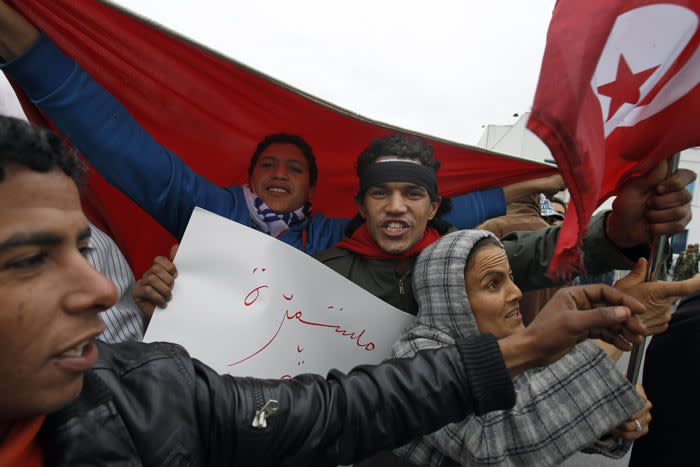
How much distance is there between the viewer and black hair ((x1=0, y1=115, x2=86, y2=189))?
2.01ft

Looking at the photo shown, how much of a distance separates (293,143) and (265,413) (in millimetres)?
1595

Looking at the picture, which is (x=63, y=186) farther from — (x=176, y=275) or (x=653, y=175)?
(x=653, y=175)

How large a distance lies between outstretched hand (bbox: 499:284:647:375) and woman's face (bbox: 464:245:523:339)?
354 mm

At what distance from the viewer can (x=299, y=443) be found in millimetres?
925

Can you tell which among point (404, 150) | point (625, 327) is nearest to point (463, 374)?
point (625, 327)

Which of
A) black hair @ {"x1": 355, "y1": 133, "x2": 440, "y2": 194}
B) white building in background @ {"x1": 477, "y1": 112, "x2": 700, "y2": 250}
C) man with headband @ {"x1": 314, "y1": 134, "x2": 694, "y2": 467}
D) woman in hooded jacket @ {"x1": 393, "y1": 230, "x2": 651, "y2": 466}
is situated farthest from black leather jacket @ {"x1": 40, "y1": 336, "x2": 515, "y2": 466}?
white building in background @ {"x1": 477, "y1": 112, "x2": 700, "y2": 250}

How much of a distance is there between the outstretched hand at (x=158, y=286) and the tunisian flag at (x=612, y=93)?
1251 millimetres

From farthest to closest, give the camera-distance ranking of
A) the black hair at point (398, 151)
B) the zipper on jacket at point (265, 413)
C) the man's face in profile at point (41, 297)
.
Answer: the black hair at point (398, 151) < the zipper on jacket at point (265, 413) < the man's face in profile at point (41, 297)

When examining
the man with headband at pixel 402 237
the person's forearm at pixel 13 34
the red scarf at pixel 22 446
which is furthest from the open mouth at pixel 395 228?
the person's forearm at pixel 13 34

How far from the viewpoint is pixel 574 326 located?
940 mm

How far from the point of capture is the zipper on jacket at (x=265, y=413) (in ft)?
2.92

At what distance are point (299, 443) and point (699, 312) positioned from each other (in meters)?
1.17

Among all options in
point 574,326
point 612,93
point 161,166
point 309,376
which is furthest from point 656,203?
point 161,166

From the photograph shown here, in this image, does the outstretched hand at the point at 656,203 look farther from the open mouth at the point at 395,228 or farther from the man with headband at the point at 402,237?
the open mouth at the point at 395,228
